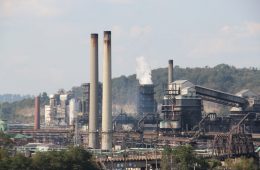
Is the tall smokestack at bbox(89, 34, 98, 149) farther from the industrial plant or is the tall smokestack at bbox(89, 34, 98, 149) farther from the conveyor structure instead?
the conveyor structure

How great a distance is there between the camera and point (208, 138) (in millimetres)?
115750

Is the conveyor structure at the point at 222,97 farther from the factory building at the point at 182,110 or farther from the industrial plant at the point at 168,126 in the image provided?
the factory building at the point at 182,110

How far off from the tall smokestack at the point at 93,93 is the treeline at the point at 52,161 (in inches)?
1092

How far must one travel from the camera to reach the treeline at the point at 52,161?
77.5m

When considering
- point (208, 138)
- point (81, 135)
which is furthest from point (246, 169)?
point (81, 135)

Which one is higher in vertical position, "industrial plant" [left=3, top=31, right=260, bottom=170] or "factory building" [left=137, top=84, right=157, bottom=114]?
"factory building" [left=137, top=84, right=157, bottom=114]

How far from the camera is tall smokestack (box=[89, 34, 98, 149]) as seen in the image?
114 m

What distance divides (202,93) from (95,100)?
21411 millimetres

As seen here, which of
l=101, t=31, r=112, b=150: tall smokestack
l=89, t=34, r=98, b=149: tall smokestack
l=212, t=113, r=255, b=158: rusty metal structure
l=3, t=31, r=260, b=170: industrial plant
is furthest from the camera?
l=89, t=34, r=98, b=149: tall smokestack

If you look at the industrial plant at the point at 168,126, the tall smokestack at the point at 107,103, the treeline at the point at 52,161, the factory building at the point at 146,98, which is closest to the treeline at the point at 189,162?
the industrial plant at the point at 168,126

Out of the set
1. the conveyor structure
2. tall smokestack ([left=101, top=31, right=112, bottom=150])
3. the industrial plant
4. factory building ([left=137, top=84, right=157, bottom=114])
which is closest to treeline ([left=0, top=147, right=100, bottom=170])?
the industrial plant

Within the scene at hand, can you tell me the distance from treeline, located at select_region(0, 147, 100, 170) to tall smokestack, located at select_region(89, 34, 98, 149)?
91.0 feet

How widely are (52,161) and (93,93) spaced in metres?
34.3

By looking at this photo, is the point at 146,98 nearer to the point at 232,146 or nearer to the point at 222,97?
the point at 222,97
